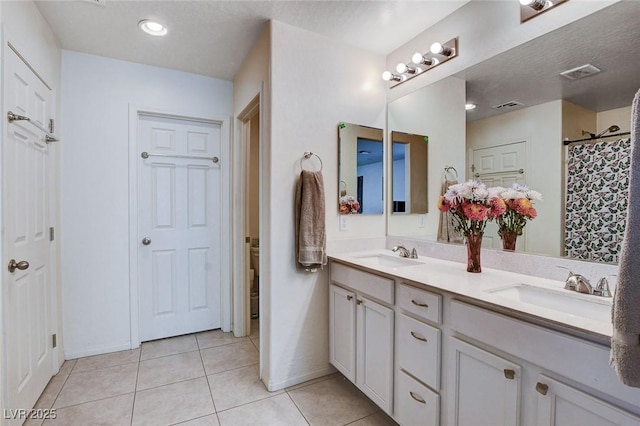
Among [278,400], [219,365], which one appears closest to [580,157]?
[278,400]

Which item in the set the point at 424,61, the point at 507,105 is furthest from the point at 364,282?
the point at 424,61

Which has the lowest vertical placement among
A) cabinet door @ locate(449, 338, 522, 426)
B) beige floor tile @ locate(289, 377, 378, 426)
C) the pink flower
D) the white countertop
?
beige floor tile @ locate(289, 377, 378, 426)

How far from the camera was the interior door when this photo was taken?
63.5 inches

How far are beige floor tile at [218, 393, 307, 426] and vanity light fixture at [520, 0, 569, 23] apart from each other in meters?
2.44

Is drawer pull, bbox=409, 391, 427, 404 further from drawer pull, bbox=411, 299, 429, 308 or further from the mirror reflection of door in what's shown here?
the mirror reflection of door

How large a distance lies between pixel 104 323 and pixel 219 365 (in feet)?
3.46

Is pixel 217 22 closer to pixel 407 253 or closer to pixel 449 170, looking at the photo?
pixel 449 170

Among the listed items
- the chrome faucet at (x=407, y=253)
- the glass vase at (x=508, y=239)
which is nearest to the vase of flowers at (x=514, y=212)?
the glass vase at (x=508, y=239)

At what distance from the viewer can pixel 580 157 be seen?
1.40 m

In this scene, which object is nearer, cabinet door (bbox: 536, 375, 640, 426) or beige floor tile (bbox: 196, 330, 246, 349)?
cabinet door (bbox: 536, 375, 640, 426)

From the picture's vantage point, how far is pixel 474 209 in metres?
1.59

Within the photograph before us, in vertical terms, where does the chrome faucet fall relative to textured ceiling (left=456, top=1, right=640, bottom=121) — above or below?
below

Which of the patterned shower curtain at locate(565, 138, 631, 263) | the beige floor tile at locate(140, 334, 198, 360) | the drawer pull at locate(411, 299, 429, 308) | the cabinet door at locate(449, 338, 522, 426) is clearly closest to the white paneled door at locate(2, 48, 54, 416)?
the beige floor tile at locate(140, 334, 198, 360)

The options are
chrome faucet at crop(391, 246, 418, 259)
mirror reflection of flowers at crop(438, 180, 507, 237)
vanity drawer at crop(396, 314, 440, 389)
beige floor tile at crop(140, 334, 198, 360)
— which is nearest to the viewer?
vanity drawer at crop(396, 314, 440, 389)
